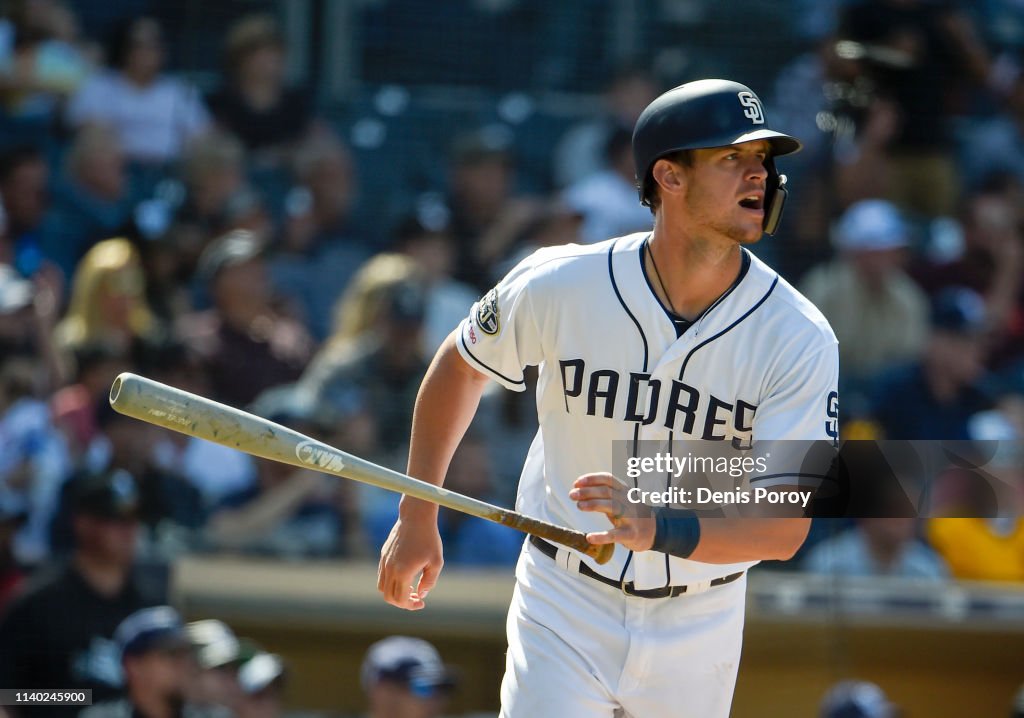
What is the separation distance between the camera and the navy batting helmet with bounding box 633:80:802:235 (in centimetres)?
293

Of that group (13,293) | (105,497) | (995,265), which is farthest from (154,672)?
(995,265)

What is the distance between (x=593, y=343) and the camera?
9.92ft

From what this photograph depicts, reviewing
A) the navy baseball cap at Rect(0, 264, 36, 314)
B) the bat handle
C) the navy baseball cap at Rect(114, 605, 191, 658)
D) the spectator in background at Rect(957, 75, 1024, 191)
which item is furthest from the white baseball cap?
the bat handle

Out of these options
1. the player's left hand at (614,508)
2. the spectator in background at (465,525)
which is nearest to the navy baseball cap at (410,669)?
the spectator in background at (465,525)

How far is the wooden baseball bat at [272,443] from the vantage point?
109 inches

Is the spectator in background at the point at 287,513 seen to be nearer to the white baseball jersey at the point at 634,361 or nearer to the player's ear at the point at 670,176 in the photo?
the white baseball jersey at the point at 634,361

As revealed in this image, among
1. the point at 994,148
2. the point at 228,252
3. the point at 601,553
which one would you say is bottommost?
the point at 601,553

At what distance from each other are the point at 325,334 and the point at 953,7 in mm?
3435

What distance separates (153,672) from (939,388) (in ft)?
11.0

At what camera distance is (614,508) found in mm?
2617

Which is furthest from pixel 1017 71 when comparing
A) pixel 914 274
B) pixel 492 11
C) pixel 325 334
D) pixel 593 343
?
pixel 593 343

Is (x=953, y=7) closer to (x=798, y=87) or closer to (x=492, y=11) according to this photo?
(x=798, y=87)

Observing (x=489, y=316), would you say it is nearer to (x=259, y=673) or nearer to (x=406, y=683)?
(x=406, y=683)

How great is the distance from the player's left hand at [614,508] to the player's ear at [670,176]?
28.3 inches
